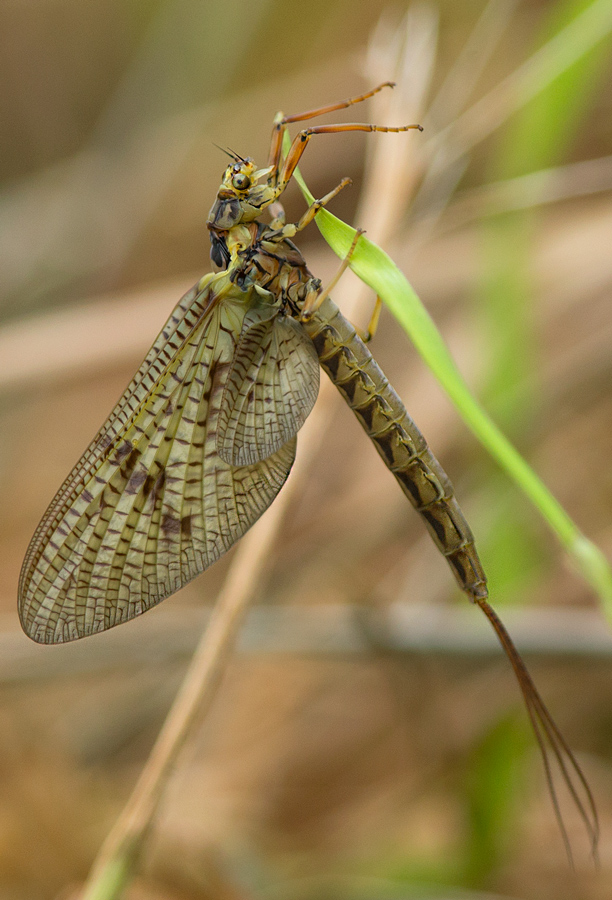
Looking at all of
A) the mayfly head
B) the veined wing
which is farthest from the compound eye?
the veined wing

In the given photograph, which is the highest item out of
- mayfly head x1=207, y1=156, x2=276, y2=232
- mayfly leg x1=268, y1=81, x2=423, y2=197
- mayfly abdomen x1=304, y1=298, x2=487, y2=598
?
mayfly head x1=207, y1=156, x2=276, y2=232

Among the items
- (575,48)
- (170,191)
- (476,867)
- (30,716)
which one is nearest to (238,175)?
→ (575,48)

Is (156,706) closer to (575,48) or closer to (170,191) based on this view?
(575,48)

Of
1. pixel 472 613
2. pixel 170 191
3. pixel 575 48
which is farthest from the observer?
pixel 170 191

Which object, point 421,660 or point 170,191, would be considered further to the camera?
point 170,191

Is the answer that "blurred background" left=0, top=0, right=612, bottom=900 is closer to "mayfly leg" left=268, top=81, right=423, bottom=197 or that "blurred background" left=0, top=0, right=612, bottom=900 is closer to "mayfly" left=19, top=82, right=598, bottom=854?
"mayfly leg" left=268, top=81, right=423, bottom=197

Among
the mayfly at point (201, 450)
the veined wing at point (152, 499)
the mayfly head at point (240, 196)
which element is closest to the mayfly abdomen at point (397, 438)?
the mayfly at point (201, 450)
